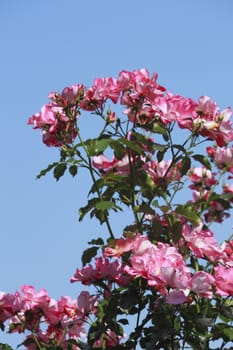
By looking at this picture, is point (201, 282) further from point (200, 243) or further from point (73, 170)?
point (73, 170)

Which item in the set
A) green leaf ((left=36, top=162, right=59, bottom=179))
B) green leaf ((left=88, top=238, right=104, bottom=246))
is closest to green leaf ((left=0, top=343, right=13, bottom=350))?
green leaf ((left=88, top=238, right=104, bottom=246))

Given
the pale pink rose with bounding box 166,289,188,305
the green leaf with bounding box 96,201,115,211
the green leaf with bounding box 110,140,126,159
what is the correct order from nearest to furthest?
1. the pale pink rose with bounding box 166,289,188,305
2. the green leaf with bounding box 96,201,115,211
3. the green leaf with bounding box 110,140,126,159

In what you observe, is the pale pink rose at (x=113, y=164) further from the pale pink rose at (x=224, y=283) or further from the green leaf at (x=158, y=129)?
the pale pink rose at (x=224, y=283)

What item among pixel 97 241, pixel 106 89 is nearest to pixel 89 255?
pixel 97 241

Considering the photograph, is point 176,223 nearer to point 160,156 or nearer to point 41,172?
point 160,156

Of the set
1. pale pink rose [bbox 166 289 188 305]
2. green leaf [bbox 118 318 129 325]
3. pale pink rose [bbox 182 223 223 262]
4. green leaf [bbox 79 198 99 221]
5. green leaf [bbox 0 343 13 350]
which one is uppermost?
green leaf [bbox 79 198 99 221]

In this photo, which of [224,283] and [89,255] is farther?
[89,255]

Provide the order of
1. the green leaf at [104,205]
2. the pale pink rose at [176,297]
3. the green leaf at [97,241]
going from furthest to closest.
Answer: the green leaf at [97,241] < the green leaf at [104,205] < the pale pink rose at [176,297]

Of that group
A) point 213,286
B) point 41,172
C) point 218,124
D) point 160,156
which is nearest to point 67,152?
point 41,172

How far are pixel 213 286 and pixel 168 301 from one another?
49 cm

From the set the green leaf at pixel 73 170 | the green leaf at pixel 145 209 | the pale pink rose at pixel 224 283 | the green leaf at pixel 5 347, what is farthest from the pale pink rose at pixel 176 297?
the green leaf at pixel 5 347

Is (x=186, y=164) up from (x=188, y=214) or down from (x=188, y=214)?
up

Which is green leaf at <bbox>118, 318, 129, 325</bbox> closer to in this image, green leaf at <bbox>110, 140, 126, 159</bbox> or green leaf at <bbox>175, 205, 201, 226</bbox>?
green leaf at <bbox>175, 205, 201, 226</bbox>

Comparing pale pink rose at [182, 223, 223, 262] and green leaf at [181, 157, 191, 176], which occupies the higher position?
green leaf at [181, 157, 191, 176]
